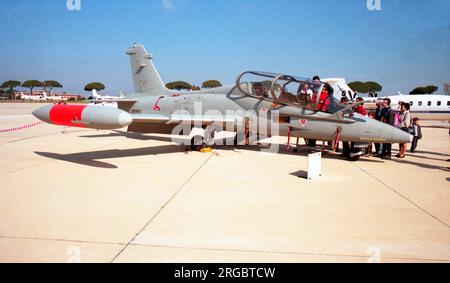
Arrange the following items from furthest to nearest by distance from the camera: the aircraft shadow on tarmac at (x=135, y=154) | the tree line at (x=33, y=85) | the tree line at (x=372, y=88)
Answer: the tree line at (x=33, y=85)
the tree line at (x=372, y=88)
the aircraft shadow on tarmac at (x=135, y=154)

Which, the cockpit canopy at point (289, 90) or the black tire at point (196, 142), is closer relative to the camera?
the cockpit canopy at point (289, 90)

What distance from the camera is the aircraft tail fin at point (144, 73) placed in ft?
42.7

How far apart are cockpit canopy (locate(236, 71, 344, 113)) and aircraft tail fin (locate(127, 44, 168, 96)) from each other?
501cm

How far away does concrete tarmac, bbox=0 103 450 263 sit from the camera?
126 inches

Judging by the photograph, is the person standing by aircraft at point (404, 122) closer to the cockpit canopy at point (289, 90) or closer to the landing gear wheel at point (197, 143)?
the cockpit canopy at point (289, 90)

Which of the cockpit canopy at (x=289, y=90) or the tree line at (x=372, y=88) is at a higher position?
the tree line at (x=372, y=88)

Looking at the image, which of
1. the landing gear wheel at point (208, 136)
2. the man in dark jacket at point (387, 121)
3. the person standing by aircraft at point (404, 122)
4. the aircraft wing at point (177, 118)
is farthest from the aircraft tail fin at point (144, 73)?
the person standing by aircraft at point (404, 122)

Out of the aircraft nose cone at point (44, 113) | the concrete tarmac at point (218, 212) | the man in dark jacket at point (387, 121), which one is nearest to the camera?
the concrete tarmac at point (218, 212)

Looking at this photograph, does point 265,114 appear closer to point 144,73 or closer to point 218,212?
point 218,212

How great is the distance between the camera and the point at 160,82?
13047 mm

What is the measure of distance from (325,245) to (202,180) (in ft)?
10.6

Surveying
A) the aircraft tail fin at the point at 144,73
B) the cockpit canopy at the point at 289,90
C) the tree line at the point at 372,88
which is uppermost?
the tree line at the point at 372,88

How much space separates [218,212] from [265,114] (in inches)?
206
